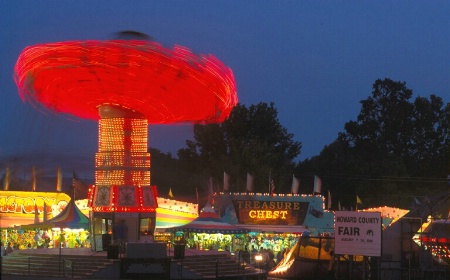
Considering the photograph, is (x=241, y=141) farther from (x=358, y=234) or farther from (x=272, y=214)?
(x=358, y=234)

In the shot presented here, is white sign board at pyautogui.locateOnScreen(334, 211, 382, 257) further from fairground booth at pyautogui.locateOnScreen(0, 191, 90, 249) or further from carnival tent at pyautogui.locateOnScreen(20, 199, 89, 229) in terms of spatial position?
carnival tent at pyautogui.locateOnScreen(20, 199, 89, 229)

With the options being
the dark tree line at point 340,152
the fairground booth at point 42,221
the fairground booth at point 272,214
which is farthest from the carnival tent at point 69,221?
the dark tree line at point 340,152

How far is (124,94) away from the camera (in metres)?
41.1

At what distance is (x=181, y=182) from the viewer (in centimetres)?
10706

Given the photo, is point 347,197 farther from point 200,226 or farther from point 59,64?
point 59,64

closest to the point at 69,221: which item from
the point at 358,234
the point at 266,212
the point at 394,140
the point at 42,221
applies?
the point at 42,221

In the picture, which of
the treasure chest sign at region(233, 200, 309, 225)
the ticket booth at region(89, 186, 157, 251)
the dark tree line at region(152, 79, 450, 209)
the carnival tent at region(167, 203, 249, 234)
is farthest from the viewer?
the dark tree line at region(152, 79, 450, 209)

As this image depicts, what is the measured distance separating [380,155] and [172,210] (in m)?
47.8

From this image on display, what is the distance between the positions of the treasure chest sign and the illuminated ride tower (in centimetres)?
1837

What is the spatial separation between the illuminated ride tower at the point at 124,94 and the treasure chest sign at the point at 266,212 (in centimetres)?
1837

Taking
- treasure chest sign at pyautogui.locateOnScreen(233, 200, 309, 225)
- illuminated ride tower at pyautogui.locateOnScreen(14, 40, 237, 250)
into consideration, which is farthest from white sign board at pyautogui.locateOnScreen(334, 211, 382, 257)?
treasure chest sign at pyautogui.locateOnScreen(233, 200, 309, 225)

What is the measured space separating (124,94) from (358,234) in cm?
1620

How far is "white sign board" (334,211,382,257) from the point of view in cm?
2831

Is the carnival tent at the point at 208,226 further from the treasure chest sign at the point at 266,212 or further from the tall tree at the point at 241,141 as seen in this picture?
the tall tree at the point at 241,141
